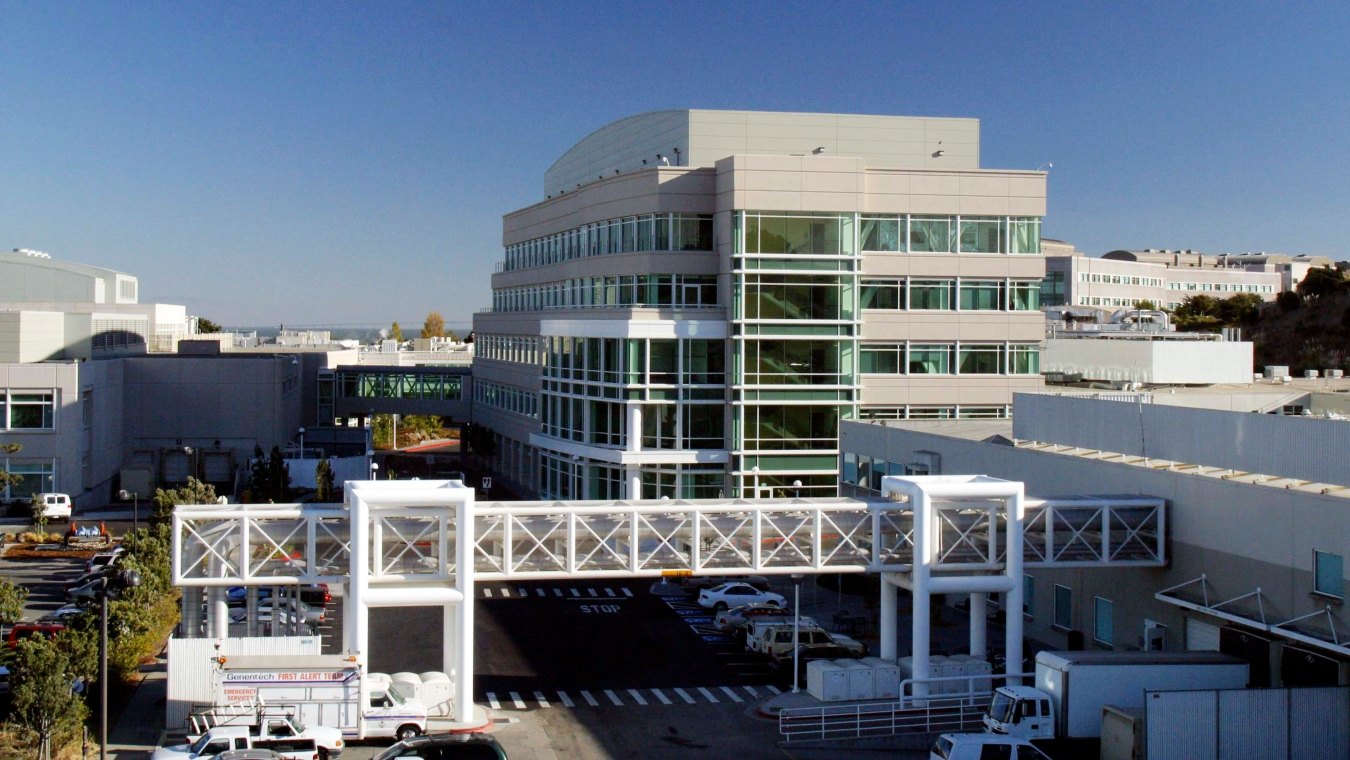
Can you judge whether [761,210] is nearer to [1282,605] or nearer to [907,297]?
[907,297]

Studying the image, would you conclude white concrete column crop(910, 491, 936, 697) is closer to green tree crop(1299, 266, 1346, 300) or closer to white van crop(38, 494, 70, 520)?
white van crop(38, 494, 70, 520)

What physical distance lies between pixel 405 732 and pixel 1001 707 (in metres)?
11.9

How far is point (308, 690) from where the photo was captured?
26.0m

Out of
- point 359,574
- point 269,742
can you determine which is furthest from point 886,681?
point 269,742

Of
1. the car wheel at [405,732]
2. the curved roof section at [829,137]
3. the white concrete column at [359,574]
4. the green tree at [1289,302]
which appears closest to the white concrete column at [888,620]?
the car wheel at [405,732]

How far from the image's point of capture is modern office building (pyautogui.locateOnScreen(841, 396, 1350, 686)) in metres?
27.0

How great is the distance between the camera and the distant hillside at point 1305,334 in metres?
90.0

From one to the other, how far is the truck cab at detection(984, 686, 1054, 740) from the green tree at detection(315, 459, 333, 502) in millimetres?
43288

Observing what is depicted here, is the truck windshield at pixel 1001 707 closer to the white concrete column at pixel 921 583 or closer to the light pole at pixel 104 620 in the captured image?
the white concrete column at pixel 921 583

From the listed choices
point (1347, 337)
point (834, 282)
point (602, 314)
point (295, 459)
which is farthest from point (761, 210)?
point (1347, 337)

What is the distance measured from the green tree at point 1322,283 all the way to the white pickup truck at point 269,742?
8818 centimetres

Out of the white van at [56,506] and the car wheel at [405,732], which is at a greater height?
the white van at [56,506]

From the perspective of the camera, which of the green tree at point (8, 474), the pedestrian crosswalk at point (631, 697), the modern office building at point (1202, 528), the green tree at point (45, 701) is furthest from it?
the green tree at point (8, 474)

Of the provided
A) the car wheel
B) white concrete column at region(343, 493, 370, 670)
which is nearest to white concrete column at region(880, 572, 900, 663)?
the car wheel
